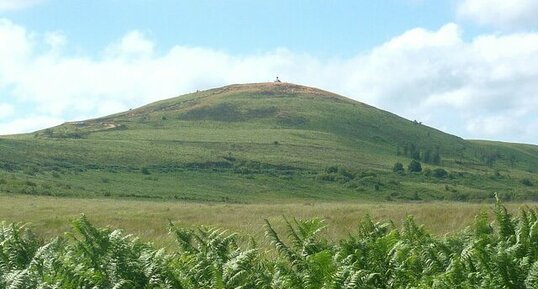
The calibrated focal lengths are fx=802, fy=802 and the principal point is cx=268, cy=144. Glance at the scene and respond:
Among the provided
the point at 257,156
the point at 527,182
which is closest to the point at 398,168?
the point at 527,182

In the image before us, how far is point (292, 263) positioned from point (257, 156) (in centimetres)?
12022

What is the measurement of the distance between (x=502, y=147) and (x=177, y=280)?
7861 inches

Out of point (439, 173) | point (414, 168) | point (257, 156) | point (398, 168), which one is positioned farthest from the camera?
point (398, 168)

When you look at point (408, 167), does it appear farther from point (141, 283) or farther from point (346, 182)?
point (141, 283)

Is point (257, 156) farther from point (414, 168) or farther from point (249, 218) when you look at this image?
point (249, 218)

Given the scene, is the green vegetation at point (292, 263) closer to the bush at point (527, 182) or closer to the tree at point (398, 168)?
the bush at point (527, 182)

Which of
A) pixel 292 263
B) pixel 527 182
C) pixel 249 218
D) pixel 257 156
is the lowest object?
pixel 527 182

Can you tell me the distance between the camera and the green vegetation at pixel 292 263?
20.4 feet

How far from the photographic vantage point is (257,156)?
128 metres

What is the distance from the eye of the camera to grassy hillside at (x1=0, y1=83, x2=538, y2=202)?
9444cm

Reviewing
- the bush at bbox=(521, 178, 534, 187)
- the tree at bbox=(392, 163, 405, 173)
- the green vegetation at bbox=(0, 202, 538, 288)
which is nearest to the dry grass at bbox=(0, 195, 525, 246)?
the green vegetation at bbox=(0, 202, 538, 288)

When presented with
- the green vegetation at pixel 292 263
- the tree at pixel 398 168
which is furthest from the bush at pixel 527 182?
the green vegetation at pixel 292 263

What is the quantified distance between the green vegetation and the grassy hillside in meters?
49.4

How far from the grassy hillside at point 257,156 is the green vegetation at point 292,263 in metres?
49.4
